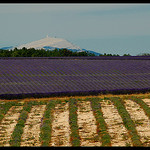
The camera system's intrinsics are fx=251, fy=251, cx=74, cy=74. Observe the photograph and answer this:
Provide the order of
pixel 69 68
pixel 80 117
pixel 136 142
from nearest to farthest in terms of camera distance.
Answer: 1. pixel 136 142
2. pixel 80 117
3. pixel 69 68

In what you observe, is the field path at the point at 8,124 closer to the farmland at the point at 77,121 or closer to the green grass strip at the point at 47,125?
the farmland at the point at 77,121

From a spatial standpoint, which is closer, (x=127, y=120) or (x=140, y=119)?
(x=127, y=120)

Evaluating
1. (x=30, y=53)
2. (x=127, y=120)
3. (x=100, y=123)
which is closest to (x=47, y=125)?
(x=100, y=123)

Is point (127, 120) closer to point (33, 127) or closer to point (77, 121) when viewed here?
point (77, 121)

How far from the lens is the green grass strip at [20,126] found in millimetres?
12762

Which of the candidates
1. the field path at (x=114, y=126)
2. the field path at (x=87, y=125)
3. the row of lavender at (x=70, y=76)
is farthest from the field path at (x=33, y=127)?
the field path at (x=114, y=126)

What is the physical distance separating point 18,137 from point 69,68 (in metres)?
15.4

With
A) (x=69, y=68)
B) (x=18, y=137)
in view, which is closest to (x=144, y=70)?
(x=69, y=68)

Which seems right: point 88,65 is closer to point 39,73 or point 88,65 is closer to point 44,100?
point 39,73

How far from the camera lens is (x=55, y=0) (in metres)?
2.06

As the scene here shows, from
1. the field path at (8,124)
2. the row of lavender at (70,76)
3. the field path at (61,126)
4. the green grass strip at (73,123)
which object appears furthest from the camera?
the row of lavender at (70,76)

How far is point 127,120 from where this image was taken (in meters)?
15.7

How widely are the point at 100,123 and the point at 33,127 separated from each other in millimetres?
4034

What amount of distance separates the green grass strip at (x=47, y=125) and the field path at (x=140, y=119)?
4.97m
